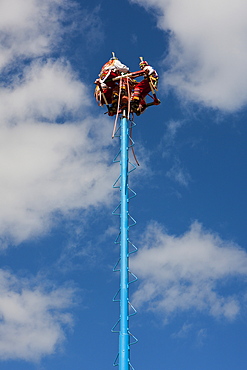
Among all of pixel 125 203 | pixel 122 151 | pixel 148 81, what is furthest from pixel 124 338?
pixel 148 81

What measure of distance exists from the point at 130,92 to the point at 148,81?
1454mm

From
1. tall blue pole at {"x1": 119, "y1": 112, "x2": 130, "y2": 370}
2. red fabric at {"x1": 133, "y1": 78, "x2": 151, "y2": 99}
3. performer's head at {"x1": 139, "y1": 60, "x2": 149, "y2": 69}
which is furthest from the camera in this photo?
performer's head at {"x1": 139, "y1": 60, "x2": 149, "y2": 69}

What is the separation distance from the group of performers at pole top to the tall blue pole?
4.63ft

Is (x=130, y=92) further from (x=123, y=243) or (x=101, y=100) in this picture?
(x=123, y=243)

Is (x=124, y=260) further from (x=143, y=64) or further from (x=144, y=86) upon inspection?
(x=143, y=64)

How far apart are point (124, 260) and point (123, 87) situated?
12.7m

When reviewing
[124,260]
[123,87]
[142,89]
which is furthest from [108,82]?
[124,260]

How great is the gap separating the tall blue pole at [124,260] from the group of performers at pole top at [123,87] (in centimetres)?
141

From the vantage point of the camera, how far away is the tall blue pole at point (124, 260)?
92.2 ft

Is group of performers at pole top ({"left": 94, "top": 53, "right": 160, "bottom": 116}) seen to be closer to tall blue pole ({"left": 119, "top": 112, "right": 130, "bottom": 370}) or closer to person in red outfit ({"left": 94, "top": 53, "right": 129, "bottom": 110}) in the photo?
person in red outfit ({"left": 94, "top": 53, "right": 129, "bottom": 110})

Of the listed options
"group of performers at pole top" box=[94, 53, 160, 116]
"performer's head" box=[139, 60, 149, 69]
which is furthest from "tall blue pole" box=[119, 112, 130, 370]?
"performer's head" box=[139, 60, 149, 69]

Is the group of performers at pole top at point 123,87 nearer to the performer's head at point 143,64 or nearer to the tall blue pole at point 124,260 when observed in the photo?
the performer's head at point 143,64

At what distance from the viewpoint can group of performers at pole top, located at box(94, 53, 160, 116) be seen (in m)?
36.7

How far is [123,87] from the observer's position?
36.9m
